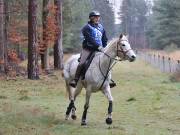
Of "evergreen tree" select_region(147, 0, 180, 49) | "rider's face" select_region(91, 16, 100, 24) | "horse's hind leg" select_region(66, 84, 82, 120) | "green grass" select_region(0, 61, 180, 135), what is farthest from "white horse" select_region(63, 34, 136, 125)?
"evergreen tree" select_region(147, 0, 180, 49)

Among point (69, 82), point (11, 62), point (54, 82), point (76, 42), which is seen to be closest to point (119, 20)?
point (76, 42)

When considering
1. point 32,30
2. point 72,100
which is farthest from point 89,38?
point 32,30

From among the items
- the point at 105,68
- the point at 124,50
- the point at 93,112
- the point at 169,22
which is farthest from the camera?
the point at 169,22

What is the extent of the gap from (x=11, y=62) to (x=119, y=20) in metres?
140

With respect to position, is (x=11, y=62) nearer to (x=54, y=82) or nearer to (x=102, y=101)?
(x=54, y=82)

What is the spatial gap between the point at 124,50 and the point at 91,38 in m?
1.02

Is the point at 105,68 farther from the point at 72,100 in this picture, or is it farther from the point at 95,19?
the point at 72,100

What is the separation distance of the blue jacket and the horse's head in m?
0.67

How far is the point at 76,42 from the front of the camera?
9088 cm

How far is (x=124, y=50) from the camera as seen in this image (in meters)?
12.5

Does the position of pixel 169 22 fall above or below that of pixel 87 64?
below

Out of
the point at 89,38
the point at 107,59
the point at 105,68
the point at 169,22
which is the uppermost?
the point at 89,38

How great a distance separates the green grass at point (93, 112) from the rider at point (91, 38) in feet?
4.70

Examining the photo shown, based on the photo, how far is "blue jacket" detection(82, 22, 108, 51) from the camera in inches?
514
